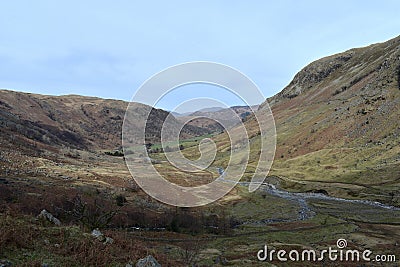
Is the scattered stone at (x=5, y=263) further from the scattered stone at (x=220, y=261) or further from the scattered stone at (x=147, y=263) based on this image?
the scattered stone at (x=220, y=261)

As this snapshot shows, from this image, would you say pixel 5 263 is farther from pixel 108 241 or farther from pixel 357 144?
pixel 357 144

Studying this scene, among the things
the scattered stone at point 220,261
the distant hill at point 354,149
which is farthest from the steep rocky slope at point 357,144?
the scattered stone at point 220,261

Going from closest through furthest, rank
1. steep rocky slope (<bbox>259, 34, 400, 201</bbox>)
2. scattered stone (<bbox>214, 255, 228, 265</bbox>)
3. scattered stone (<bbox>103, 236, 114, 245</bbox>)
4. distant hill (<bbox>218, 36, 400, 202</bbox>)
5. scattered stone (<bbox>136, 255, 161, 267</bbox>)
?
scattered stone (<bbox>136, 255, 161, 267</bbox>) < scattered stone (<bbox>103, 236, 114, 245</bbox>) < scattered stone (<bbox>214, 255, 228, 265</bbox>) < distant hill (<bbox>218, 36, 400, 202</bbox>) < steep rocky slope (<bbox>259, 34, 400, 201</bbox>)

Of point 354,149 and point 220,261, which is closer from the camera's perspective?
point 220,261

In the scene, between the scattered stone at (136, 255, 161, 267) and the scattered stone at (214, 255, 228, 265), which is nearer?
the scattered stone at (136, 255, 161, 267)

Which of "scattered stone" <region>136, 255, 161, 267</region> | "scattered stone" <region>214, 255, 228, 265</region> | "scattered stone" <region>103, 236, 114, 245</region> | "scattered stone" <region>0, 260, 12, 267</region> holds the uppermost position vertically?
"scattered stone" <region>0, 260, 12, 267</region>

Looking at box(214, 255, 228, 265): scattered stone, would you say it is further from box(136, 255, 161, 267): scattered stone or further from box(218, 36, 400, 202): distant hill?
box(218, 36, 400, 202): distant hill

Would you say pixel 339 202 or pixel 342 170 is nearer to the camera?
pixel 339 202

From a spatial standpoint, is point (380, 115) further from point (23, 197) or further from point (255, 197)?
point (23, 197)

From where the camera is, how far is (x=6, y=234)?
1712 centimetres

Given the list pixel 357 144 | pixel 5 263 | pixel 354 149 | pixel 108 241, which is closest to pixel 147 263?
pixel 108 241

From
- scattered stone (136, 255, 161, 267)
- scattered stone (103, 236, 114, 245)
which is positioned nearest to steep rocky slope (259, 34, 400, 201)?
scattered stone (103, 236, 114, 245)

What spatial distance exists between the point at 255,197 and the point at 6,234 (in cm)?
8328

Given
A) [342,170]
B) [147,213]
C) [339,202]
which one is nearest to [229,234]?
[147,213]
